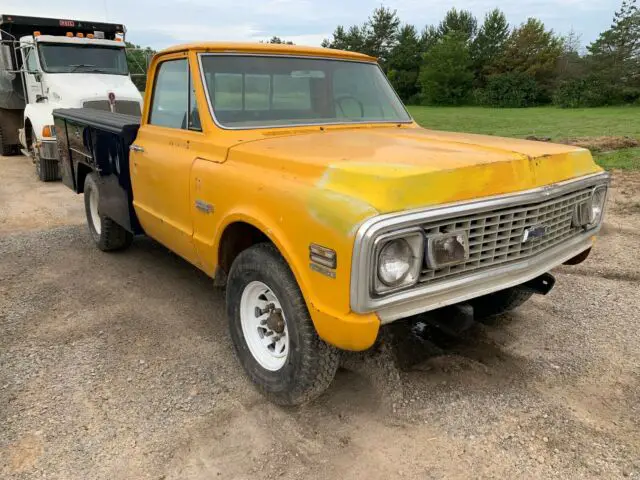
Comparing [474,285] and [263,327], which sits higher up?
[474,285]

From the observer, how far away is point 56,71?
10242 mm

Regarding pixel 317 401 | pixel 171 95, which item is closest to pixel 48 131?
pixel 171 95

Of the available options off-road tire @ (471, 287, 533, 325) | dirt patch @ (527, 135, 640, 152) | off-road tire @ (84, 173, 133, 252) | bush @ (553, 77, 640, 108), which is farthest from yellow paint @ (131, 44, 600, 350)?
bush @ (553, 77, 640, 108)

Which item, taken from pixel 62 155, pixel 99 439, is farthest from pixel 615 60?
pixel 99 439

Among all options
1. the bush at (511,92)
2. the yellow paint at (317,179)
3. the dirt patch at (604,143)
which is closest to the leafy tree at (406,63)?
the bush at (511,92)

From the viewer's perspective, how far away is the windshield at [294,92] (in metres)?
3.49

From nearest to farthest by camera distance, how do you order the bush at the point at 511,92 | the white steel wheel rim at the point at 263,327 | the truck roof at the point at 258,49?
the white steel wheel rim at the point at 263,327
the truck roof at the point at 258,49
the bush at the point at 511,92

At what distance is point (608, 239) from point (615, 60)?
120ft

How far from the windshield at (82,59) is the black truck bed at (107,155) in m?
5.53

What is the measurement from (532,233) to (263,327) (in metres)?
A: 1.56

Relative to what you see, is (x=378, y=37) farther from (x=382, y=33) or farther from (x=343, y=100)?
(x=343, y=100)

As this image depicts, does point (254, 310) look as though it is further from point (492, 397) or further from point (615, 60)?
point (615, 60)

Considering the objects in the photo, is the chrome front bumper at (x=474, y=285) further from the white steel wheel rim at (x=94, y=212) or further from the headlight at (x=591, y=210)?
the white steel wheel rim at (x=94, y=212)

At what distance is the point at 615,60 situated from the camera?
35.7m
